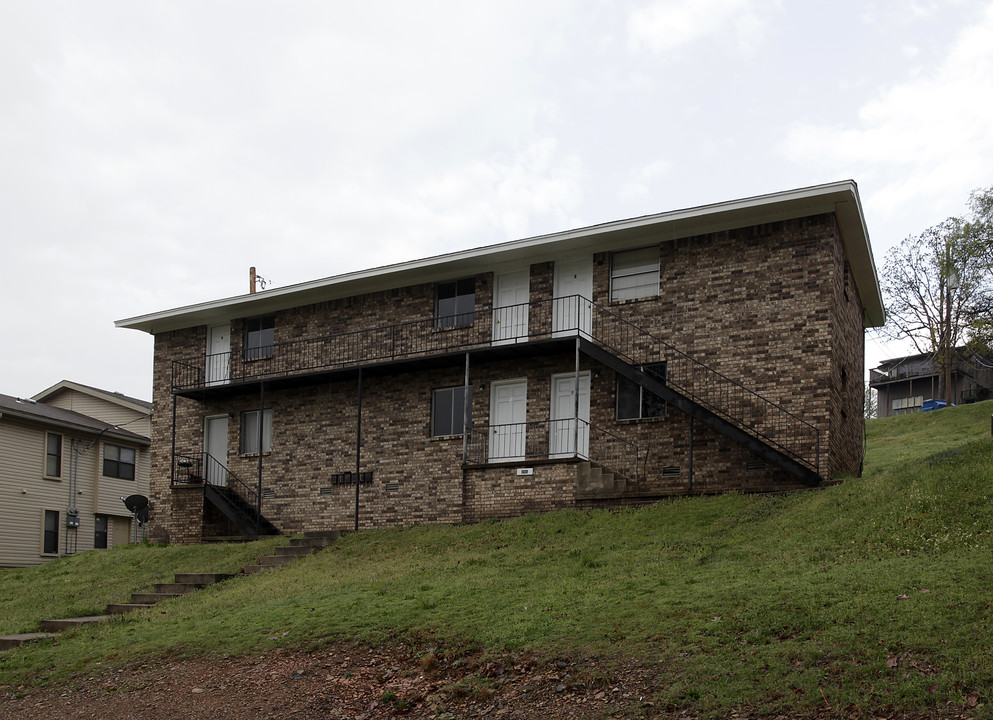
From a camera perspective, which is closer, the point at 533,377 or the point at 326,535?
the point at 326,535

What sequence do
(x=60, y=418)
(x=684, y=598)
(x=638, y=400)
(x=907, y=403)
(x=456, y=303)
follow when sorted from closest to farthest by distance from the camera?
(x=684, y=598), (x=638, y=400), (x=456, y=303), (x=60, y=418), (x=907, y=403)

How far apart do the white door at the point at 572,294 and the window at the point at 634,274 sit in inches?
21.5

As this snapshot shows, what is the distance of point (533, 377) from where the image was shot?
2055 centimetres

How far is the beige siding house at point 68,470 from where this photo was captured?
2955cm

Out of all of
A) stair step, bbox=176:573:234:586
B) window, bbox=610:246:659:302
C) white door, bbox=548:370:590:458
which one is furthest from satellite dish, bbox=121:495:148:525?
window, bbox=610:246:659:302

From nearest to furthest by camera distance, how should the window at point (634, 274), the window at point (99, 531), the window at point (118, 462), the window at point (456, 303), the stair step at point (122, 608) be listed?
1. the stair step at point (122, 608)
2. the window at point (634, 274)
3. the window at point (456, 303)
4. the window at point (99, 531)
5. the window at point (118, 462)

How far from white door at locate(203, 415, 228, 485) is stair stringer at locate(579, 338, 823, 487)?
10.6 meters

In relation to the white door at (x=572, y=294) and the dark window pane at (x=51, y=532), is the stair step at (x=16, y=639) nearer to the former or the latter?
the white door at (x=572, y=294)

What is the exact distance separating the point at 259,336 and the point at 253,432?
2513 mm

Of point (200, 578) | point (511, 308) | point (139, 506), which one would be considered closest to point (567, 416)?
point (511, 308)

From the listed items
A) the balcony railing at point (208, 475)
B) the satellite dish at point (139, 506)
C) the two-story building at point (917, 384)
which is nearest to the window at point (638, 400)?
the balcony railing at point (208, 475)

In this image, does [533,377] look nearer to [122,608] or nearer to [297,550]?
[297,550]

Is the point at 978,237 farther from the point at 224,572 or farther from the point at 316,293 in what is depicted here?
the point at 224,572

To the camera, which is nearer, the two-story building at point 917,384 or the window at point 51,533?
the window at point 51,533
